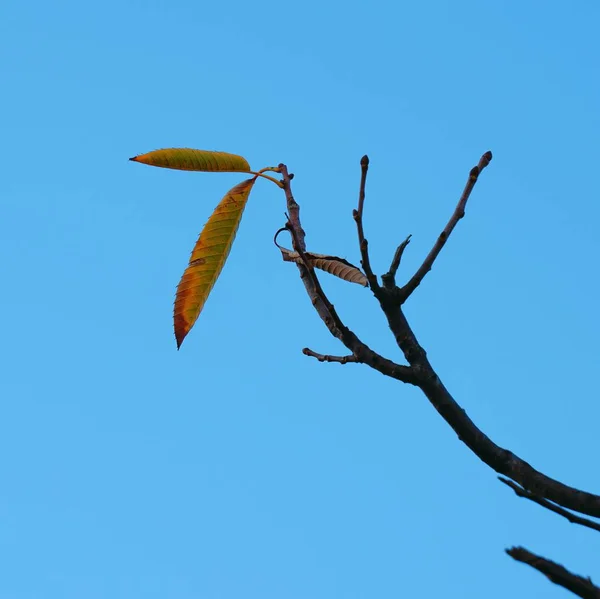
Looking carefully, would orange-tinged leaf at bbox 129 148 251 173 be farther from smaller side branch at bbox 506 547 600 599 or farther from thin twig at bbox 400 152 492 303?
smaller side branch at bbox 506 547 600 599

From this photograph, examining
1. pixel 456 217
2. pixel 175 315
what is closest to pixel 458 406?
pixel 456 217

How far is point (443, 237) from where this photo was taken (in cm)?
292

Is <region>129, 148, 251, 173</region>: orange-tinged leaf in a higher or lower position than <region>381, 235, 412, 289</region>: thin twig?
higher

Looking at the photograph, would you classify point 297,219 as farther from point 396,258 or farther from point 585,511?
point 585,511

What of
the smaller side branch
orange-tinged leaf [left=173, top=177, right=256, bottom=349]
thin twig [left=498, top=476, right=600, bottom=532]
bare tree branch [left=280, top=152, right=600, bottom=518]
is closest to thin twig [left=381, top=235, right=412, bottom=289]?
bare tree branch [left=280, top=152, right=600, bottom=518]

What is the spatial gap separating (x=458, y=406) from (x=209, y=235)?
1276mm

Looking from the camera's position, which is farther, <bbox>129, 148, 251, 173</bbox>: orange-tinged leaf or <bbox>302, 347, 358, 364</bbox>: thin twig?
<bbox>129, 148, 251, 173</bbox>: orange-tinged leaf

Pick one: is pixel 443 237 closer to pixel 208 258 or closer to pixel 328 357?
pixel 328 357

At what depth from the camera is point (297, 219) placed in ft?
10.6

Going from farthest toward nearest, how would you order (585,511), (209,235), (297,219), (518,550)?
(209,235)
(297,219)
(585,511)
(518,550)

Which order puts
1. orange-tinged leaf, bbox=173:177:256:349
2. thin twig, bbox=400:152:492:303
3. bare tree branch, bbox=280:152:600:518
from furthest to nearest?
orange-tinged leaf, bbox=173:177:256:349 < thin twig, bbox=400:152:492:303 < bare tree branch, bbox=280:152:600:518

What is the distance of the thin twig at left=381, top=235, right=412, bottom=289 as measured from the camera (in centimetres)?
302

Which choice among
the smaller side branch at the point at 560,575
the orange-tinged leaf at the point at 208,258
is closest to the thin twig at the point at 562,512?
the smaller side branch at the point at 560,575

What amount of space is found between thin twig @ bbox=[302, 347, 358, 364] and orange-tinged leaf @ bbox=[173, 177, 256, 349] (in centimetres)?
46
